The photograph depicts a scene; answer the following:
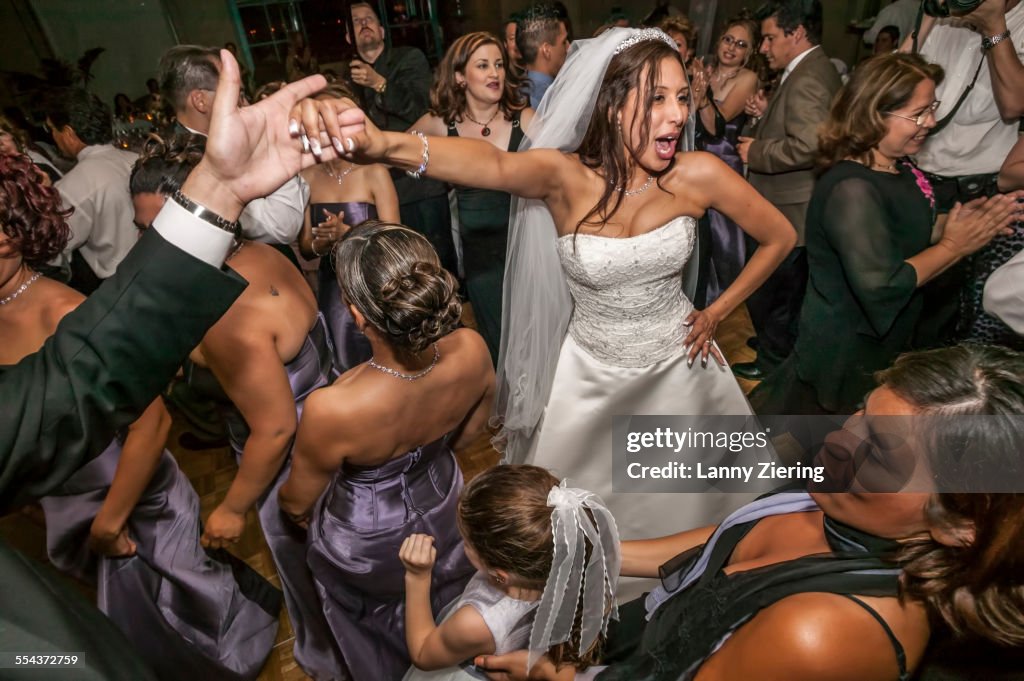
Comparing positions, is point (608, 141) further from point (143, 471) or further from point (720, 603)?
point (143, 471)

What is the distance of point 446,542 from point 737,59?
3785 mm

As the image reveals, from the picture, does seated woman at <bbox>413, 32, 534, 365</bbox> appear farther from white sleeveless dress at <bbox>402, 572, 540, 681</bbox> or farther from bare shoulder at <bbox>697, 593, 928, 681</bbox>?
bare shoulder at <bbox>697, 593, 928, 681</bbox>

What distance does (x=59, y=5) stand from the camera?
257 inches

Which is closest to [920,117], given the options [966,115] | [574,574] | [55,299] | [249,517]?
[966,115]

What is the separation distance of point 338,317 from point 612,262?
1545 millimetres

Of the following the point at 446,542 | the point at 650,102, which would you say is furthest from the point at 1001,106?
the point at 446,542

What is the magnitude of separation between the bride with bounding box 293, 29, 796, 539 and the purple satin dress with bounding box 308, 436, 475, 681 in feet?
2.02

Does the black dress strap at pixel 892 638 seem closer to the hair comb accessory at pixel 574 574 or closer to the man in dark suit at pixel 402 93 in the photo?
the hair comb accessory at pixel 574 574

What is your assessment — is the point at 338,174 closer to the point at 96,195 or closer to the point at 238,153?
the point at 96,195

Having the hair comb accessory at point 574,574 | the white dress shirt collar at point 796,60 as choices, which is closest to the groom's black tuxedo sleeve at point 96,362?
the hair comb accessory at point 574,574

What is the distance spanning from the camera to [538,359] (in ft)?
7.67

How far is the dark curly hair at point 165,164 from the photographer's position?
1679mm

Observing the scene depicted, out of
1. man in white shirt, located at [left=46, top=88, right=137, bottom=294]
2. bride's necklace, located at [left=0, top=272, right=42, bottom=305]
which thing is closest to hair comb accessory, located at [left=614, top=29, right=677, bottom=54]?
bride's necklace, located at [left=0, top=272, right=42, bottom=305]

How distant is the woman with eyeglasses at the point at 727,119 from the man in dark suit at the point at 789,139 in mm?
321
